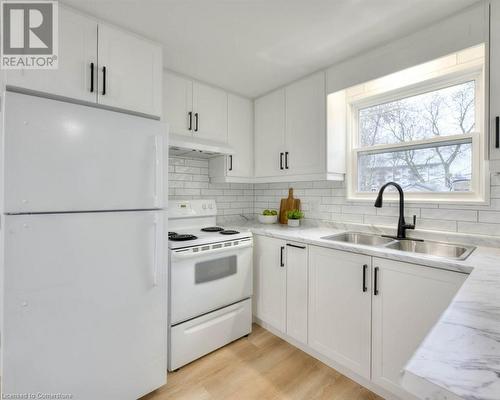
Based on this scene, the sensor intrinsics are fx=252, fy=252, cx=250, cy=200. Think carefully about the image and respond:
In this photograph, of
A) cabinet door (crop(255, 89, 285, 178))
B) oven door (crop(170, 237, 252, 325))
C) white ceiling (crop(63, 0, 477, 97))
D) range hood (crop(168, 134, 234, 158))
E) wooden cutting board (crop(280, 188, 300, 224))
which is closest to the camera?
white ceiling (crop(63, 0, 477, 97))

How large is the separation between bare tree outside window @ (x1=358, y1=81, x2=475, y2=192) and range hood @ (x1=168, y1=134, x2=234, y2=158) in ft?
4.36

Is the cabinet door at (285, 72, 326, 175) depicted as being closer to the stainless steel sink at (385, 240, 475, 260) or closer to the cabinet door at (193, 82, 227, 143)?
the cabinet door at (193, 82, 227, 143)

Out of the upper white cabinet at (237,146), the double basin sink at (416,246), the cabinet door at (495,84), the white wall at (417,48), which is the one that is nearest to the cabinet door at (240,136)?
the upper white cabinet at (237,146)

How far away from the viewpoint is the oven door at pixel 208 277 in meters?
1.82

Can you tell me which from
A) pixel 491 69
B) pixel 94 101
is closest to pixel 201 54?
pixel 94 101

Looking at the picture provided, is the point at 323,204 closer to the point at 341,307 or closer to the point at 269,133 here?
the point at 269,133

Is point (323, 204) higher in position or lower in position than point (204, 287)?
higher

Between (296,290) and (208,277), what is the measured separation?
0.73m

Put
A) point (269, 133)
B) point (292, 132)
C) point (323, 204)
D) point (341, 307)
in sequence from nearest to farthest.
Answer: point (341, 307) < point (292, 132) < point (323, 204) < point (269, 133)

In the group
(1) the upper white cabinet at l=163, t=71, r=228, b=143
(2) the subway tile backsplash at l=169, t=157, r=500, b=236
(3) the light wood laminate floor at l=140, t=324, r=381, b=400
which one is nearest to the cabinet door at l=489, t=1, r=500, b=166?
(2) the subway tile backsplash at l=169, t=157, r=500, b=236

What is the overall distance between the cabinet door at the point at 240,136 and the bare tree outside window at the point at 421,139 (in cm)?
114

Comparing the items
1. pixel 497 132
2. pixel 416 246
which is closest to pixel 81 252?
pixel 416 246

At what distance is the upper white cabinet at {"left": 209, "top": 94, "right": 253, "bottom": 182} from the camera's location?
2.63m

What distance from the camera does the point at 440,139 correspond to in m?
1.91
